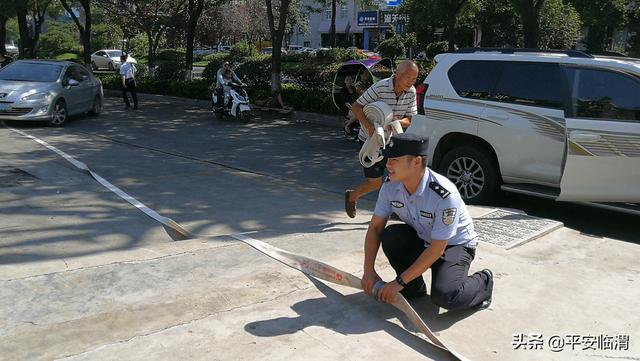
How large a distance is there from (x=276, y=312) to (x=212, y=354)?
2.07 feet

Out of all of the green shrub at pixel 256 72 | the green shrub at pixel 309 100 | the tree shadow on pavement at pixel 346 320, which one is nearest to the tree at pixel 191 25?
the green shrub at pixel 256 72

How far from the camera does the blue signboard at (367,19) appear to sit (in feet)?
221

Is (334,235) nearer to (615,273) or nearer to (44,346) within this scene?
(615,273)

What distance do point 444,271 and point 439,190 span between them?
511mm

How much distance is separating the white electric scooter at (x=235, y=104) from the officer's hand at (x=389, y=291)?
1222 centimetres

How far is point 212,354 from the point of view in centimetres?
319

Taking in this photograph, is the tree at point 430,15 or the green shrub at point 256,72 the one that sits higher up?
the tree at point 430,15

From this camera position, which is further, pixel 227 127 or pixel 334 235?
pixel 227 127

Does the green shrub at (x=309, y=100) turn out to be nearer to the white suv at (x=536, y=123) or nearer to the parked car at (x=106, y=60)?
the white suv at (x=536, y=123)

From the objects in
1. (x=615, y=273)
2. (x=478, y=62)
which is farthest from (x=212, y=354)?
(x=478, y=62)

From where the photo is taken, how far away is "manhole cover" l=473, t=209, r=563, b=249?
529 centimetres

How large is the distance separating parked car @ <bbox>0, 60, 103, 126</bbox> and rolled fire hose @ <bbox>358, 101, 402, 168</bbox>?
10.5 metres

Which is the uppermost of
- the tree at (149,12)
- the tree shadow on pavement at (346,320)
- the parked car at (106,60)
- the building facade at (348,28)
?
the building facade at (348,28)

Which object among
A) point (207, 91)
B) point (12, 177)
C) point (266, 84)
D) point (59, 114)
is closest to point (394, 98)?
point (12, 177)
